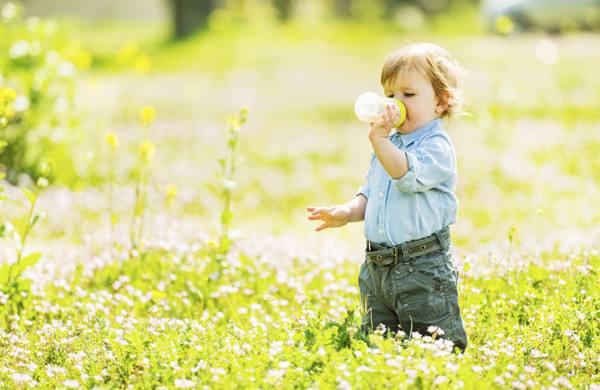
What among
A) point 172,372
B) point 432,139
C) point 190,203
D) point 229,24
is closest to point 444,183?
point 432,139

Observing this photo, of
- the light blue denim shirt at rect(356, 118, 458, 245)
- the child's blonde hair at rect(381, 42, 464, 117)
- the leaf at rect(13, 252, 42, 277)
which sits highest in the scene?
the child's blonde hair at rect(381, 42, 464, 117)

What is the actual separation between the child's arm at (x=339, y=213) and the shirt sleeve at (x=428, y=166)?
41 centimetres

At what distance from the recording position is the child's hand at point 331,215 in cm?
453

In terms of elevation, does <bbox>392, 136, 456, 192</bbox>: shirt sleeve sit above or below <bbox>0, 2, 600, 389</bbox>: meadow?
above

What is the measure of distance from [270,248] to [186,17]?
2196 centimetres

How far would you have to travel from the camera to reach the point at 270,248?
6.80 meters

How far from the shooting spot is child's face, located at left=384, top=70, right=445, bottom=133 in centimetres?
439

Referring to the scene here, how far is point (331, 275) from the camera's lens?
6.09 metres

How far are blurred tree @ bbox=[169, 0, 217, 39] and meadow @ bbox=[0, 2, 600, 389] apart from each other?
8.89 m

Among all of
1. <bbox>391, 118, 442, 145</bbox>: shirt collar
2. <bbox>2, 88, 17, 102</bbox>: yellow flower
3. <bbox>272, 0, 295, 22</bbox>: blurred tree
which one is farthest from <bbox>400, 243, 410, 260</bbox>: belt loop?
<bbox>272, 0, 295, 22</bbox>: blurred tree

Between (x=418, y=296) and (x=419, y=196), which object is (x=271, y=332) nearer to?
(x=418, y=296)

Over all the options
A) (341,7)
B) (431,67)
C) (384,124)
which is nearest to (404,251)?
(384,124)

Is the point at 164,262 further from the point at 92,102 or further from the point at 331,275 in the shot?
the point at 92,102

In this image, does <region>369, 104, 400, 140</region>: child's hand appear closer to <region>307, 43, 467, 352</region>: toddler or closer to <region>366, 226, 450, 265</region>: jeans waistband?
<region>307, 43, 467, 352</region>: toddler
